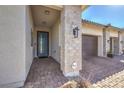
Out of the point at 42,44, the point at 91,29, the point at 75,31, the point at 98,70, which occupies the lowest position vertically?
the point at 98,70

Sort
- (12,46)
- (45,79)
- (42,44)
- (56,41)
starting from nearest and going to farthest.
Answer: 1. (12,46)
2. (45,79)
3. (56,41)
4. (42,44)

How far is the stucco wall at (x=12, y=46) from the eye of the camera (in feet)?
8.54

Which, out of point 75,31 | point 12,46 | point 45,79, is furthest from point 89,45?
point 12,46

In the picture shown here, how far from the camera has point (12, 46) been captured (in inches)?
107

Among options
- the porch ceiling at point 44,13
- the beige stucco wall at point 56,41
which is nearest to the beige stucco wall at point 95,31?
the beige stucco wall at point 56,41

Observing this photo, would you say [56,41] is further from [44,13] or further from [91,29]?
[91,29]

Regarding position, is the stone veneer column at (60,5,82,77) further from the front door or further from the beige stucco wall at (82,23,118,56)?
the front door

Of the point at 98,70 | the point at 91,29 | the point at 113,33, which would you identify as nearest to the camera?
the point at 98,70

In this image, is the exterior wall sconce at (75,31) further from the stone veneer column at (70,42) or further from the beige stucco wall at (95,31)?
the beige stucco wall at (95,31)

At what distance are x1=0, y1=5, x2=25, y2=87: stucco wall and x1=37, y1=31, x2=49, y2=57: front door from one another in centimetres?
586

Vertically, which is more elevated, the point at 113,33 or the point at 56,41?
the point at 113,33

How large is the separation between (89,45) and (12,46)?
691 centimetres

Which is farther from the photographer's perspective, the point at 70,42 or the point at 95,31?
the point at 95,31

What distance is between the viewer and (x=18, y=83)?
285 cm
